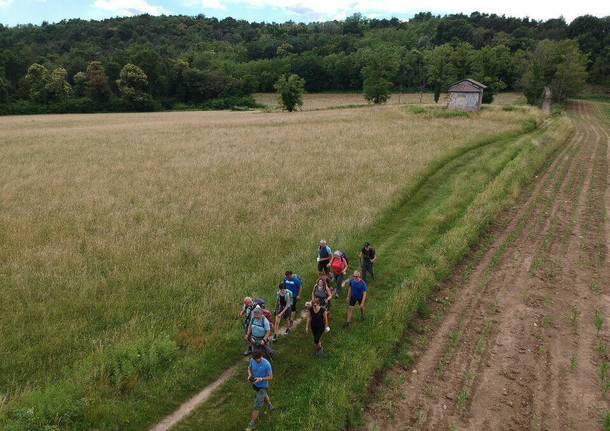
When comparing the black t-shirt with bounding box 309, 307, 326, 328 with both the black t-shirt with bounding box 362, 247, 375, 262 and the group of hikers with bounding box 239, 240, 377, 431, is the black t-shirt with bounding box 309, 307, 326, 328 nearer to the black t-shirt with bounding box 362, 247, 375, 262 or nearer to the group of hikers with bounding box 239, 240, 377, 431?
the group of hikers with bounding box 239, 240, 377, 431

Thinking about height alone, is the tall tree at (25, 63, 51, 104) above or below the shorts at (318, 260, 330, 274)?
above

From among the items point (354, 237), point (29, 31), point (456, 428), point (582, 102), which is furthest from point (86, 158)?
point (29, 31)

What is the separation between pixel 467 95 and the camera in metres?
60.8

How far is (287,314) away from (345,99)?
309 feet

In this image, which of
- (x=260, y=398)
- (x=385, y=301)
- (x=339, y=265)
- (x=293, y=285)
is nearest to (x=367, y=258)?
(x=339, y=265)

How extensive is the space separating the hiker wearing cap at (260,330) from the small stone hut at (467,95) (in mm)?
56450

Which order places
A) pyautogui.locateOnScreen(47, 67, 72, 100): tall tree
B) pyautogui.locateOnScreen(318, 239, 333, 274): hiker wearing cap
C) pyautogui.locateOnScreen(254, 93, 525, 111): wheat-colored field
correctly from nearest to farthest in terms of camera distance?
pyautogui.locateOnScreen(318, 239, 333, 274): hiker wearing cap < pyautogui.locateOnScreen(47, 67, 72, 100): tall tree < pyautogui.locateOnScreen(254, 93, 525, 111): wheat-colored field

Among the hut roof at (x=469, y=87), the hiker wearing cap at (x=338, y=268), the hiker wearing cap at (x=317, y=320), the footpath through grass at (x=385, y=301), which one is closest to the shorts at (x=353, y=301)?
the footpath through grass at (x=385, y=301)

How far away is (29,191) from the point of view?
76.9 feet

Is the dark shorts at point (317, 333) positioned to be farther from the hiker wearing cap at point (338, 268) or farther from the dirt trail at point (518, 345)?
the hiker wearing cap at point (338, 268)

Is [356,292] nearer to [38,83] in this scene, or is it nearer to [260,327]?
[260,327]

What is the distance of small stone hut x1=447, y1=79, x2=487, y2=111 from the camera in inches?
2365

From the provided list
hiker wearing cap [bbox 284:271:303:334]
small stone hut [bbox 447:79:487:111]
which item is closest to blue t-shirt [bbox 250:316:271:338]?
hiker wearing cap [bbox 284:271:303:334]

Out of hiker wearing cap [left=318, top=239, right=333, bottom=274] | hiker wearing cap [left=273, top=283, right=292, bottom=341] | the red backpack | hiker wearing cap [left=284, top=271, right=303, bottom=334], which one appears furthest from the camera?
hiker wearing cap [left=318, top=239, right=333, bottom=274]
